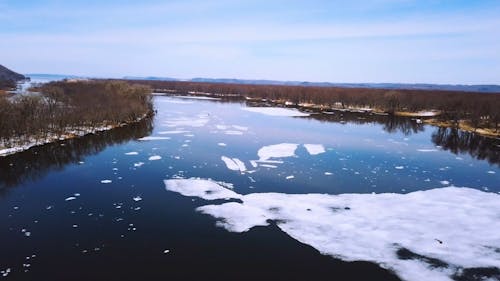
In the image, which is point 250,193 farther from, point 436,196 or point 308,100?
point 308,100

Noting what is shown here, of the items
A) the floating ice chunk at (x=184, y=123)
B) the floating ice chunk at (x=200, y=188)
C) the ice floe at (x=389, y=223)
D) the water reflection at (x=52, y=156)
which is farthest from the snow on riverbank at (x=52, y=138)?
the ice floe at (x=389, y=223)

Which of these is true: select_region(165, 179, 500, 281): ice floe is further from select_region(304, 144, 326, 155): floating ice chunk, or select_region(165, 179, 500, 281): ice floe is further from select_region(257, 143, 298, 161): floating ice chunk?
select_region(304, 144, 326, 155): floating ice chunk

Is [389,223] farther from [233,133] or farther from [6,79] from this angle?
[6,79]

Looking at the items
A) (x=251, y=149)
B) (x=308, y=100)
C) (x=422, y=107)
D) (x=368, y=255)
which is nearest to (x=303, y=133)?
(x=251, y=149)

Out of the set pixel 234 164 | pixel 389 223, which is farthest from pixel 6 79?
pixel 389 223

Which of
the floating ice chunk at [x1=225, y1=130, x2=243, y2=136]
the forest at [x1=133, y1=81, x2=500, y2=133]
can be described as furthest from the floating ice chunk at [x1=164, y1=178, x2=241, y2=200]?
the forest at [x1=133, y1=81, x2=500, y2=133]

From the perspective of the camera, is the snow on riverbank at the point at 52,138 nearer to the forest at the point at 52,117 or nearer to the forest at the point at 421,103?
the forest at the point at 52,117
